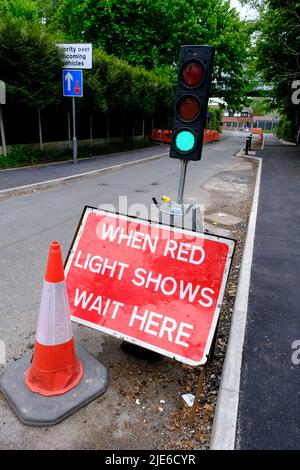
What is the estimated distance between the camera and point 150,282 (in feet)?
10.5

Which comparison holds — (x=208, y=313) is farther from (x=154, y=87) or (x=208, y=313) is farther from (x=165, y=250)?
(x=154, y=87)

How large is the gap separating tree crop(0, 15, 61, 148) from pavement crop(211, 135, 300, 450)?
10.8m

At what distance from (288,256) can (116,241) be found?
3.89 m

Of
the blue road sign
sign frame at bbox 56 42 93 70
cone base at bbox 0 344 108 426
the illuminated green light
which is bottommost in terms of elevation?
cone base at bbox 0 344 108 426

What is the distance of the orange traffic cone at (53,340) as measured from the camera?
2840mm

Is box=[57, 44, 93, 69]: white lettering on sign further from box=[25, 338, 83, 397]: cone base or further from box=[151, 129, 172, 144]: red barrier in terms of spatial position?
box=[151, 129, 172, 144]: red barrier

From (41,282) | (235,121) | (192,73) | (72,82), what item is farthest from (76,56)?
(235,121)

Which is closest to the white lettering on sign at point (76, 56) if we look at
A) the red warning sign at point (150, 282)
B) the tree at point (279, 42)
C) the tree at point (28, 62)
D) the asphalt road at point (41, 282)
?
the tree at point (28, 62)

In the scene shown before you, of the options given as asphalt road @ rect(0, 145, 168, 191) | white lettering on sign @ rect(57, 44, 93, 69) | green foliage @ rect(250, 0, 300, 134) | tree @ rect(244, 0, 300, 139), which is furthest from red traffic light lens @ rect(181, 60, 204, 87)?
green foliage @ rect(250, 0, 300, 134)

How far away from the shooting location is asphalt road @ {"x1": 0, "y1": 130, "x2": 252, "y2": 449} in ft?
8.43

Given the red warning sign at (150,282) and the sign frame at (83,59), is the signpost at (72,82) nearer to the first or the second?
the sign frame at (83,59)

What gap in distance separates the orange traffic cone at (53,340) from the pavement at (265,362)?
1320mm

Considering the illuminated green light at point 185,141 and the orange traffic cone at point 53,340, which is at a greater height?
the illuminated green light at point 185,141

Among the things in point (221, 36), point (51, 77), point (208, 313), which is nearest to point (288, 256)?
point (208, 313)
